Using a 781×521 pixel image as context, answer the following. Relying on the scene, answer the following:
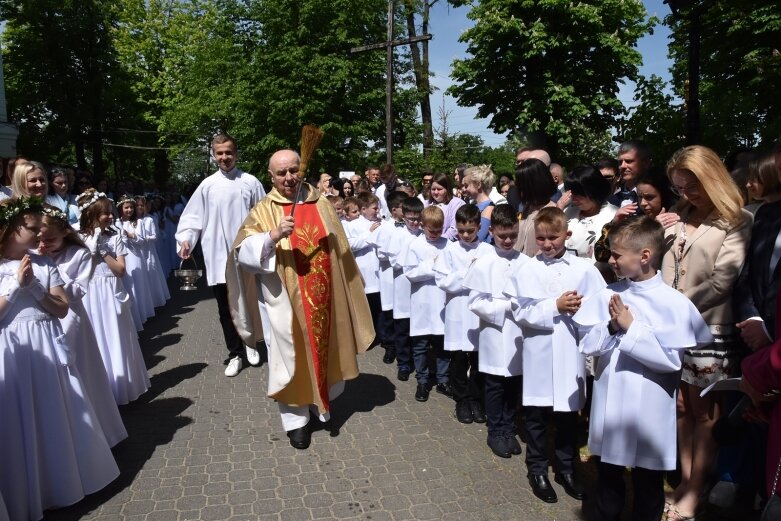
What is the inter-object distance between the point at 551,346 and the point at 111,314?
4.05m

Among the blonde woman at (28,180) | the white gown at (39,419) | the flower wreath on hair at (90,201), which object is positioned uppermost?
the blonde woman at (28,180)

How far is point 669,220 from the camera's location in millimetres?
3900

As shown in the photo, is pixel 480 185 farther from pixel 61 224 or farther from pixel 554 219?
pixel 61 224

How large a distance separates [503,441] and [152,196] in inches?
490

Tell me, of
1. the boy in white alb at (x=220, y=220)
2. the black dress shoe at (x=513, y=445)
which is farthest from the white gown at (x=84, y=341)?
the black dress shoe at (x=513, y=445)

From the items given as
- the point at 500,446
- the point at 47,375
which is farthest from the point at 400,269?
the point at 47,375

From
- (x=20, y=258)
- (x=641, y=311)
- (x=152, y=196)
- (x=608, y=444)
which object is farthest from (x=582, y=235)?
(x=152, y=196)

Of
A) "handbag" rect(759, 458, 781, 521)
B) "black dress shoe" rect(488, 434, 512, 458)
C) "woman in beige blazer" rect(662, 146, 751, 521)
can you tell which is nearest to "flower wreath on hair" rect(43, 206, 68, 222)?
"black dress shoe" rect(488, 434, 512, 458)

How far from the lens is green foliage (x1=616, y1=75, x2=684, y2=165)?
920cm

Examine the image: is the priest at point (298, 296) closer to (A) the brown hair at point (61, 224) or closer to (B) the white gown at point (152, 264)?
(A) the brown hair at point (61, 224)

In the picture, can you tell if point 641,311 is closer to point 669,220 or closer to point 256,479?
point 669,220

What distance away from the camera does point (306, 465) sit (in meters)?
4.43

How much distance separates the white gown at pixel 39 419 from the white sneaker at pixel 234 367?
253 centimetres

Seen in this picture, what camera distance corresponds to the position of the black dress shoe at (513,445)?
4.59m
